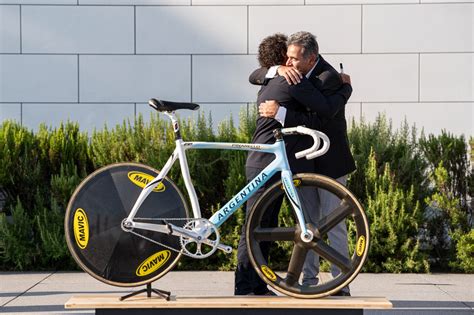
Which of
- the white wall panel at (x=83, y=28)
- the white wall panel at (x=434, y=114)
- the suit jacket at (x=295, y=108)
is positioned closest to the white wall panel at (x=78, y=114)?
the white wall panel at (x=83, y=28)

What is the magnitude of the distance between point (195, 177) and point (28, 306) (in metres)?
2.33

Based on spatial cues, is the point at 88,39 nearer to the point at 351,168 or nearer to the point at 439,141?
the point at 439,141

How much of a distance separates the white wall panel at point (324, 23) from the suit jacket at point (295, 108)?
13.7 ft

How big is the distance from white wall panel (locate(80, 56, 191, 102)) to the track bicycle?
4.86 meters

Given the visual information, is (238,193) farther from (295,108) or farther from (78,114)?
(78,114)

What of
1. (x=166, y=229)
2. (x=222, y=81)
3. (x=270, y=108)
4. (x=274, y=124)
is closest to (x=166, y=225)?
(x=166, y=229)

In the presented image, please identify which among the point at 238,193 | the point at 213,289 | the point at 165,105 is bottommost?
the point at 213,289

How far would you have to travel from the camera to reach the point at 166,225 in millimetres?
5422

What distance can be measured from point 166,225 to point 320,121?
130 centimetres

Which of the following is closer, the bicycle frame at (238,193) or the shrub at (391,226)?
the bicycle frame at (238,193)

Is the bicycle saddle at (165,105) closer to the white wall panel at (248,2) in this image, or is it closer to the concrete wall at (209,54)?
the concrete wall at (209,54)

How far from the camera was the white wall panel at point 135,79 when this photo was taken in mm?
10352

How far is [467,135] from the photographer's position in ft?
33.5

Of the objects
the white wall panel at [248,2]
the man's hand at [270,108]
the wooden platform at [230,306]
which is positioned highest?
the white wall panel at [248,2]
